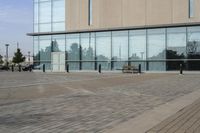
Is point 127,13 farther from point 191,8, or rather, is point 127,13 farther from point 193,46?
point 193,46

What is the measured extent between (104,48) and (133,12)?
588 centimetres

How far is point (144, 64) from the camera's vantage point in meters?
48.0

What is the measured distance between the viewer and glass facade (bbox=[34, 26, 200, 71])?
45.0 m

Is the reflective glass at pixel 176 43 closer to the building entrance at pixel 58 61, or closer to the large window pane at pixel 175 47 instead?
the large window pane at pixel 175 47

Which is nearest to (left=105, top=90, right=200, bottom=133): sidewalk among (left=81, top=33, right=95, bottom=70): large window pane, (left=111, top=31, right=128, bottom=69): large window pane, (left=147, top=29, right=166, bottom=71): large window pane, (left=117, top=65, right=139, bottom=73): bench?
(left=117, top=65, right=139, bottom=73): bench

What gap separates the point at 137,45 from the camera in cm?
4866

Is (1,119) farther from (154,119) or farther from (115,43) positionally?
(115,43)

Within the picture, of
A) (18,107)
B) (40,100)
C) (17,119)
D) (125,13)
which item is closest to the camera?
(17,119)

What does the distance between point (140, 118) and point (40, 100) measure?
516 cm

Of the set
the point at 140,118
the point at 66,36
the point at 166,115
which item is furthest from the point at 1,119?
the point at 66,36

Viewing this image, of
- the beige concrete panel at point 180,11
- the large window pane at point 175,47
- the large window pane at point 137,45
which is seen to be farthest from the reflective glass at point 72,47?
the beige concrete panel at point 180,11

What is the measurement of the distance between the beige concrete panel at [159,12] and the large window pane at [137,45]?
68.9 inches

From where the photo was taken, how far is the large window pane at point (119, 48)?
162ft

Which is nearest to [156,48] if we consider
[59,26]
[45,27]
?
[59,26]
